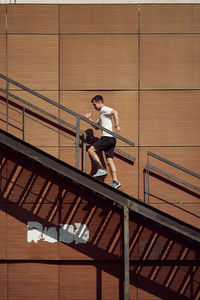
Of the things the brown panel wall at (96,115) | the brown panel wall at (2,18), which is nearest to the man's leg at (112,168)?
the brown panel wall at (96,115)

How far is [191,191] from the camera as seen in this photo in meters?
7.95

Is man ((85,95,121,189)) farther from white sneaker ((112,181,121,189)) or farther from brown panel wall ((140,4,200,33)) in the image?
brown panel wall ((140,4,200,33))

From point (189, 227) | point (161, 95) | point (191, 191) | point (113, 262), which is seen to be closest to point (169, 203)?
point (191, 191)

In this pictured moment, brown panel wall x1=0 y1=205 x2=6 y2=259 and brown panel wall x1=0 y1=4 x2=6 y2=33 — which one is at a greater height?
brown panel wall x1=0 y1=4 x2=6 y2=33

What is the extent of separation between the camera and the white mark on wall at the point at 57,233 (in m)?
7.93

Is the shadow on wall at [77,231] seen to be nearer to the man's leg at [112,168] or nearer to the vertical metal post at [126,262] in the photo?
the vertical metal post at [126,262]

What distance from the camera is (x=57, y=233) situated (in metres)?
7.93

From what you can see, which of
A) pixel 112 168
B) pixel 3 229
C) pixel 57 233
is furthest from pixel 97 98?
pixel 3 229

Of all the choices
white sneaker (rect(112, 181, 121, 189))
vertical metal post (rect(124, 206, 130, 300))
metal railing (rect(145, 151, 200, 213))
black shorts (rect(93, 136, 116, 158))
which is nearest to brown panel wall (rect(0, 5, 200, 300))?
metal railing (rect(145, 151, 200, 213))

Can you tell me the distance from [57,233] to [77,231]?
1.52 ft

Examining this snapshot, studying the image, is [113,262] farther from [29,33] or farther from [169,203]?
[29,33]

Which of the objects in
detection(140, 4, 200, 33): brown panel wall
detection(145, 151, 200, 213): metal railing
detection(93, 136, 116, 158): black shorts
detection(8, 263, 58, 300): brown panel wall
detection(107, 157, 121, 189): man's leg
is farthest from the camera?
detection(8, 263, 58, 300): brown panel wall

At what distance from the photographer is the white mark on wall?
7.93 meters

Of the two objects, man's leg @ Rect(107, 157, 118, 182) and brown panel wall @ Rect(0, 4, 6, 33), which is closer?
man's leg @ Rect(107, 157, 118, 182)
